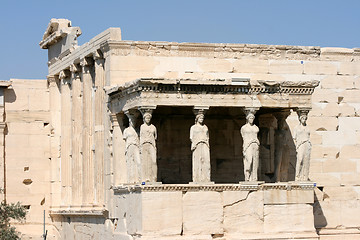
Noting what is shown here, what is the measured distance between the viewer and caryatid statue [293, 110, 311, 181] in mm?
23531

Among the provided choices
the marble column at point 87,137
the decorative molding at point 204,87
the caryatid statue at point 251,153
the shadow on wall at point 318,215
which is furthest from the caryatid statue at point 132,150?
the shadow on wall at point 318,215

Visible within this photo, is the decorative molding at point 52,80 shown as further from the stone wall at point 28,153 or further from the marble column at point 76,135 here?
the marble column at point 76,135

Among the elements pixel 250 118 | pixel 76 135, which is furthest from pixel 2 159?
pixel 250 118

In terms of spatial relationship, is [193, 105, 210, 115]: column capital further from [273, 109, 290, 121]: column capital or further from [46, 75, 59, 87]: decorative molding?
[46, 75, 59, 87]: decorative molding

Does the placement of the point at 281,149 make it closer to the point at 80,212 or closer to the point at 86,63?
the point at 86,63

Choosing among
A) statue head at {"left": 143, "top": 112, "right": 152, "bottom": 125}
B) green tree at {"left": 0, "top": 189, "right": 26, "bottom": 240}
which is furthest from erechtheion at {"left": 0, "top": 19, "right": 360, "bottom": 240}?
green tree at {"left": 0, "top": 189, "right": 26, "bottom": 240}

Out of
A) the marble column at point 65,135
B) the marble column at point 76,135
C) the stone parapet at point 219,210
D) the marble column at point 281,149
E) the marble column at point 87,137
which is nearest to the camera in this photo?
the stone parapet at point 219,210

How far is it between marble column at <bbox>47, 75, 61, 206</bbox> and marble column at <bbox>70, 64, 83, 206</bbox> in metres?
1.74

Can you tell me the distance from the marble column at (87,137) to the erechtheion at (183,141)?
0.03m

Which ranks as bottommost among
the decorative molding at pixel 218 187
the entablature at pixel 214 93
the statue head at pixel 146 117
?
the decorative molding at pixel 218 187

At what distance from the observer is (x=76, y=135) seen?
1107 inches

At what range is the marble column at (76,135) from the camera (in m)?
27.8

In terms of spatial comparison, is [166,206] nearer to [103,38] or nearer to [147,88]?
[147,88]

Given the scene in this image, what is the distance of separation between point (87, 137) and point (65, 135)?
7.38ft
